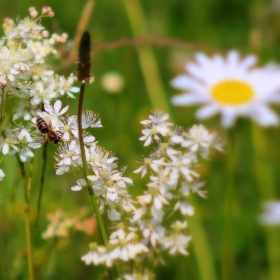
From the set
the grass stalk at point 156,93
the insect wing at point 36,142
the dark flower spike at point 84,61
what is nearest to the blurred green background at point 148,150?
the grass stalk at point 156,93

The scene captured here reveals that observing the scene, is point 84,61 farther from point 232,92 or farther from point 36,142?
point 232,92

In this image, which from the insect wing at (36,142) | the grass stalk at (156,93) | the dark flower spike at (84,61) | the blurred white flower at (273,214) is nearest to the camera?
the dark flower spike at (84,61)

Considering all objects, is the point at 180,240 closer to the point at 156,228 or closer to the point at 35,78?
the point at 156,228

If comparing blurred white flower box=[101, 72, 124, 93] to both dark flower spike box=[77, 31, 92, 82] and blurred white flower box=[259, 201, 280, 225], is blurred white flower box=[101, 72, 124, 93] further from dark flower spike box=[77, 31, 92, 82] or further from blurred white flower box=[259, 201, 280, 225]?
dark flower spike box=[77, 31, 92, 82]

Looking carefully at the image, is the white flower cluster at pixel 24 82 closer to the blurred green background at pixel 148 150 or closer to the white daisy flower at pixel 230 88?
the blurred green background at pixel 148 150

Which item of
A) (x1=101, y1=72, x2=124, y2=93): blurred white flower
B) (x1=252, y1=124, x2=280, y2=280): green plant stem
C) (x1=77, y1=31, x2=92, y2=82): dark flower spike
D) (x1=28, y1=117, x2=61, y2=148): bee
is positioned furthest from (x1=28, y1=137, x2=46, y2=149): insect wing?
(x1=101, y1=72, x2=124, y2=93): blurred white flower

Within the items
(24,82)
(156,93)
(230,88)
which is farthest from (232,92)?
(24,82)
